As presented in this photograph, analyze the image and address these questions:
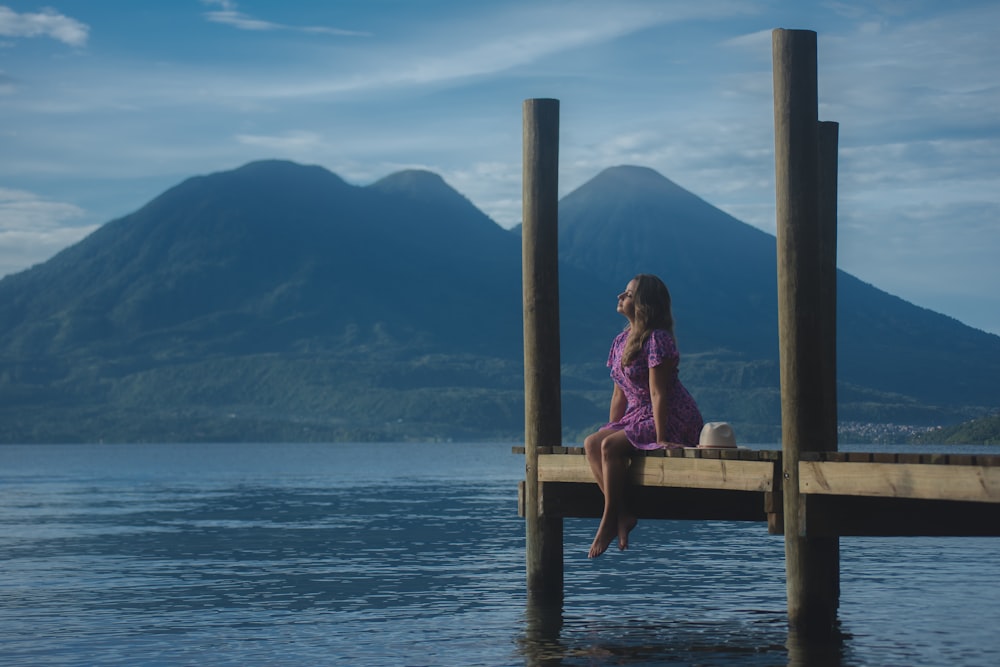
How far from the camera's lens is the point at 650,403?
14852mm

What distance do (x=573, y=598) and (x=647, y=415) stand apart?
9317 mm

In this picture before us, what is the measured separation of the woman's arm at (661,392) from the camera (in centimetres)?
1443

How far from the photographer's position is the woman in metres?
14.5

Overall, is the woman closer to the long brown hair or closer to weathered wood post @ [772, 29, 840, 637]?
the long brown hair

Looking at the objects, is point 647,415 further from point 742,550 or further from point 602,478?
point 742,550

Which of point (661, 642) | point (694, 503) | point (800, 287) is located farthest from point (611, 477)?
point (661, 642)

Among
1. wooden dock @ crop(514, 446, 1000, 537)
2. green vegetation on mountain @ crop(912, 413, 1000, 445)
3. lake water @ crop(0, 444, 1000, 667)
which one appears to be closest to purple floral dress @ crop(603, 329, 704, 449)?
wooden dock @ crop(514, 446, 1000, 537)

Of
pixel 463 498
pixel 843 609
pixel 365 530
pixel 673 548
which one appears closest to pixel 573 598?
pixel 843 609

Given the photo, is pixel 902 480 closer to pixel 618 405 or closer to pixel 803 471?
pixel 803 471

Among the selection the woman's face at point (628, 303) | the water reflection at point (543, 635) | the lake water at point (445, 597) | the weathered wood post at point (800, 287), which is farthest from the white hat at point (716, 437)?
the water reflection at point (543, 635)

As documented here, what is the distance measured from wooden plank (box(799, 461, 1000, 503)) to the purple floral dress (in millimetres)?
1755

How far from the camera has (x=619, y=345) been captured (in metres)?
15.2

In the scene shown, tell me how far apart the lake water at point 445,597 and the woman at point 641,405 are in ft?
7.90

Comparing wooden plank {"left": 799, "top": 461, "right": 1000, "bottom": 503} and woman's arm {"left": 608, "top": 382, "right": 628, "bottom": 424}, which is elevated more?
woman's arm {"left": 608, "top": 382, "right": 628, "bottom": 424}
